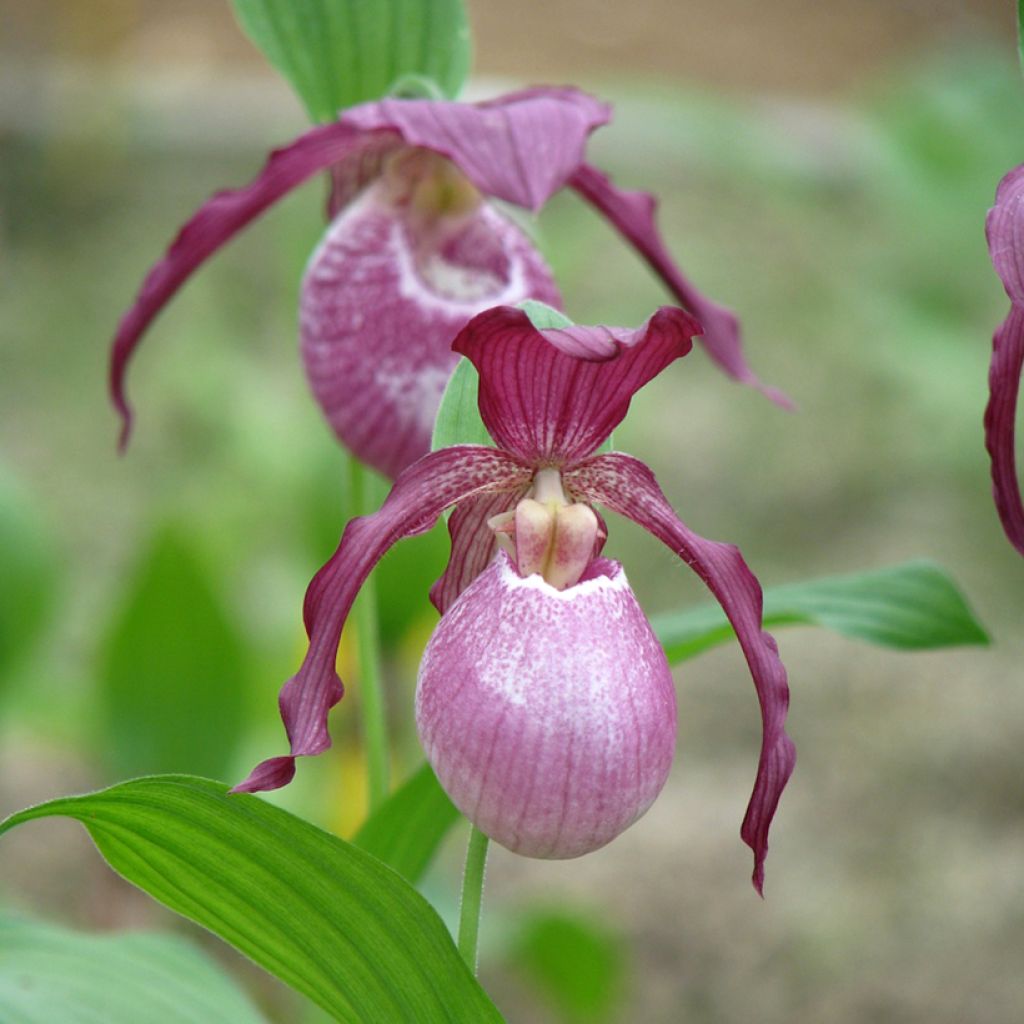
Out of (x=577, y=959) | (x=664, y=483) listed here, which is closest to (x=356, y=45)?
(x=577, y=959)

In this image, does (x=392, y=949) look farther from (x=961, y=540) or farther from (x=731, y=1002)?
Result: (x=961, y=540)

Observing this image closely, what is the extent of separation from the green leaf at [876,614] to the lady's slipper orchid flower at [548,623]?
0.20 meters

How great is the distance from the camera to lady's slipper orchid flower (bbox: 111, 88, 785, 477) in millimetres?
777

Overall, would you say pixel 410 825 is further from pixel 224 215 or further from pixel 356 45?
pixel 356 45

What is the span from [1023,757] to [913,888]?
0.94 feet

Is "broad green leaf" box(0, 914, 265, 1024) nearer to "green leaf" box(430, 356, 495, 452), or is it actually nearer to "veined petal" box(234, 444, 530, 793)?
"veined petal" box(234, 444, 530, 793)

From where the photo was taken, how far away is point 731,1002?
1.59 m

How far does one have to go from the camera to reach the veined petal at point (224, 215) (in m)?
0.86

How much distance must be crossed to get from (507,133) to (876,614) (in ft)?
1.17

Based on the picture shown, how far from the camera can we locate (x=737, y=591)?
0.59 meters

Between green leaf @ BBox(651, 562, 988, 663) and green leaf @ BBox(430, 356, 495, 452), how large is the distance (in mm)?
226

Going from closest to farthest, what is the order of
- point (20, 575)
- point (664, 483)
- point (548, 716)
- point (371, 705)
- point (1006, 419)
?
point (548, 716) < point (1006, 419) < point (371, 705) < point (20, 575) < point (664, 483)

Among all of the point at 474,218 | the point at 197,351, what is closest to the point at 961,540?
the point at 197,351

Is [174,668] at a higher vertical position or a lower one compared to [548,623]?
lower
